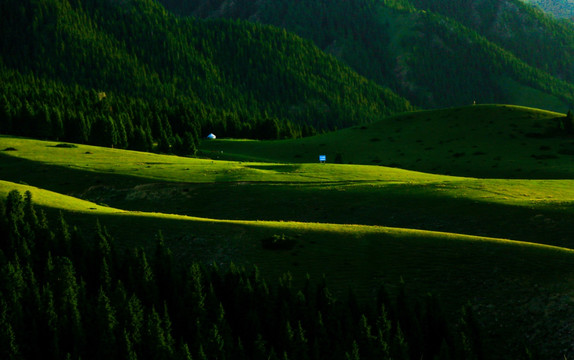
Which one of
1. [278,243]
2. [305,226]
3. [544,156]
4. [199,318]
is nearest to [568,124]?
[544,156]

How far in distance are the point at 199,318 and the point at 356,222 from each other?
36.9 meters

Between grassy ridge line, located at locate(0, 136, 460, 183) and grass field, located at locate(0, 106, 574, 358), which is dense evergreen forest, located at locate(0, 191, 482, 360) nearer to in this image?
grass field, located at locate(0, 106, 574, 358)

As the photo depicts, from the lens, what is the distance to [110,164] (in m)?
117

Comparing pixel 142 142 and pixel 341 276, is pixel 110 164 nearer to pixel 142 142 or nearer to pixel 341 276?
pixel 142 142

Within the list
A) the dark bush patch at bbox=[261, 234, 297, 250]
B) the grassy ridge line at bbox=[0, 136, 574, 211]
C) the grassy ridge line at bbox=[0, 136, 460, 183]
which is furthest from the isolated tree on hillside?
the dark bush patch at bbox=[261, 234, 297, 250]

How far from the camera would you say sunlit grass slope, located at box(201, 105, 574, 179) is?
137125mm

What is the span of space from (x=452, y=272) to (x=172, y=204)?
51639 mm

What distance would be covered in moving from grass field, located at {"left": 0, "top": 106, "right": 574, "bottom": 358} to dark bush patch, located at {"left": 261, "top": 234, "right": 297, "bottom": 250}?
3.08 ft

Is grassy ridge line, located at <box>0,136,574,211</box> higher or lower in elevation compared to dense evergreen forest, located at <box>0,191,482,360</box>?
higher

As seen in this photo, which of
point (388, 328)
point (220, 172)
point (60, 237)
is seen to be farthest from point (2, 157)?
point (388, 328)

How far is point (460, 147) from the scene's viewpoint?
161 meters

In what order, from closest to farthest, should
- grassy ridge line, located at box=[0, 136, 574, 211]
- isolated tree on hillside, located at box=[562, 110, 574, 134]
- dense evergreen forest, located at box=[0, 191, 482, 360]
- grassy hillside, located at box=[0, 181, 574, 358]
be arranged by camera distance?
dense evergreen forest, located at box=[0, 191, 482, 360], grassy hillside, located at box=[0, 181, 574, 358], grassy ridge line, located at box=[0, 136, 574, 211], isolated tree on hillside, located at box=[562, 110, 574, 134]

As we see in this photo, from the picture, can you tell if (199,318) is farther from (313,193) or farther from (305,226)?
(313,193)

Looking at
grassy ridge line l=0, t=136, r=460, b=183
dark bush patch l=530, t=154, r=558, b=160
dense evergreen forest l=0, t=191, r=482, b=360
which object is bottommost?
→ dense evergreen forest l=0, t=191, r=482, b=360
